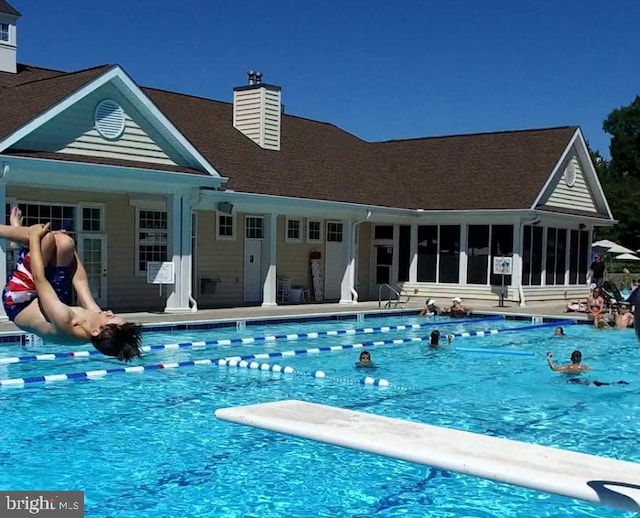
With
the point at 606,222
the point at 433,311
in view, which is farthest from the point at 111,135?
the point at 606,222

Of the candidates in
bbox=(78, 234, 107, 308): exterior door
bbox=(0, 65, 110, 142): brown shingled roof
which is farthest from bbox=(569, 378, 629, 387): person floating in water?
bbox=(78, 234, 107, 308): exterior door

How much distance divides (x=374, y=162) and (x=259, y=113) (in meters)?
5.94

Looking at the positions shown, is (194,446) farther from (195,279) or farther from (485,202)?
(485,202)

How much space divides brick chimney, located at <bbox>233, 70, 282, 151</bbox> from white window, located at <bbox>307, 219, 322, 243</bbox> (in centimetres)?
253

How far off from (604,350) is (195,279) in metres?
10.5

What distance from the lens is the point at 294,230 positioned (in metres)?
25.0

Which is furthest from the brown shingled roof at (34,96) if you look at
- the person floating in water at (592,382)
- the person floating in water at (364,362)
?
the person floating in water at (592,382)

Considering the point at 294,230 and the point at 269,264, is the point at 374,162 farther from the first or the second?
the point at 269,264

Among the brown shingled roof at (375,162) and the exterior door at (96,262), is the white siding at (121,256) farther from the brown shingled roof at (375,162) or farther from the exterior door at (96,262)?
the brown shingled roof at (375,162)

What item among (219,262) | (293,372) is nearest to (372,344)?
(293,372)

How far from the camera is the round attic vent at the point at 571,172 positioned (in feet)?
89.2

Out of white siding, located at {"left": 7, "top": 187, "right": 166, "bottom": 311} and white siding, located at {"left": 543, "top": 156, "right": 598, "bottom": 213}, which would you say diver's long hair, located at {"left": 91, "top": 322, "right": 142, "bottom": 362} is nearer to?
white siding, located at {"left": 7, "top": 187, "right": 166, "bottom": 311}

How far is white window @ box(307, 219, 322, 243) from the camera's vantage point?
2539cm

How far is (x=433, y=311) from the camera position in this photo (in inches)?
891
